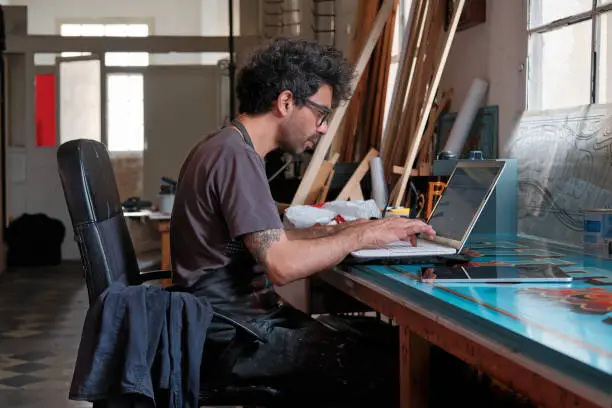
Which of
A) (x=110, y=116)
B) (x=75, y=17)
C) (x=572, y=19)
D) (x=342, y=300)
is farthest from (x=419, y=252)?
(x=75, y=17)

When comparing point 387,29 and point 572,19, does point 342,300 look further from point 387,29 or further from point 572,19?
point 387,29

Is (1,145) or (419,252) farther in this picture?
(1,145)

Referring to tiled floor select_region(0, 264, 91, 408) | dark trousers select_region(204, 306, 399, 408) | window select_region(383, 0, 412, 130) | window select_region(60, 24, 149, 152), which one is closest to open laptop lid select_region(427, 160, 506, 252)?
dark trousers select_region(204, 306, 399, 408)

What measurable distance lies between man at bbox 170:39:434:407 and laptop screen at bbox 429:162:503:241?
133 millimetres

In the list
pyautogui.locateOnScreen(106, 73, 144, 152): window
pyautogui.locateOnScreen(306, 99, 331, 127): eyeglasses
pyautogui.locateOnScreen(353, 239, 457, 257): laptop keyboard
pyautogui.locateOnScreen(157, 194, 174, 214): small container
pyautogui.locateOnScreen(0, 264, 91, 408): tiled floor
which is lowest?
pyautogui.locateOnScreen(0, 264, 91, 408): tiled floor

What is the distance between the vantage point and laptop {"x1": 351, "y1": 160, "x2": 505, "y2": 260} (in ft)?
7.43

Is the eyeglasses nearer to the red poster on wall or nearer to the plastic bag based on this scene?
the plastic bag

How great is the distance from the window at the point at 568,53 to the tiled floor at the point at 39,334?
2.63m

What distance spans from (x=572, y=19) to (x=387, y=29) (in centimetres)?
147

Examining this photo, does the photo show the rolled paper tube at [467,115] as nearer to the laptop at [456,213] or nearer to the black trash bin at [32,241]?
the laptop at [456,213]

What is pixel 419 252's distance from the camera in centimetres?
224

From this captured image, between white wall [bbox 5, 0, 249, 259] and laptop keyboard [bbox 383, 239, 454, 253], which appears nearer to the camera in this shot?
laptop keyboard [bbox 383, 239, 454, 253]

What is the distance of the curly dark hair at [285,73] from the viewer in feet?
7.76

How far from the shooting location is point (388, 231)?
226cm
